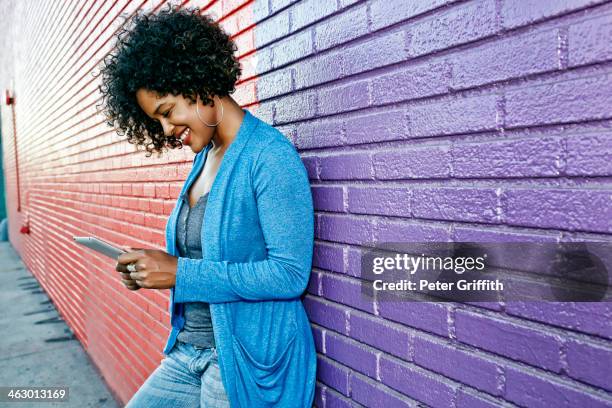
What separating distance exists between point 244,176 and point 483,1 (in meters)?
0.89

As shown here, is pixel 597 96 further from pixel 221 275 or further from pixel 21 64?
pixel 21 64

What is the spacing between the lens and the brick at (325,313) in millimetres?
1775

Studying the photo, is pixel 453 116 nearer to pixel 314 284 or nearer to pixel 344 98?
pixel 344 98

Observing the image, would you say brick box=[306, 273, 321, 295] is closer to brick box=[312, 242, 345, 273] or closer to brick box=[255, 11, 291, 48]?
brick box=[312, 242, 345, 273]

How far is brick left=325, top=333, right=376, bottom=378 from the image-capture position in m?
1.64

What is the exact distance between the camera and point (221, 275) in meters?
1.60

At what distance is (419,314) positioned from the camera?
57.0 inches

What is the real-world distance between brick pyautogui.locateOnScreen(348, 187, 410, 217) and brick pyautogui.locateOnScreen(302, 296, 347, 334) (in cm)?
40

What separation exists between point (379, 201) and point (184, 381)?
1111mm

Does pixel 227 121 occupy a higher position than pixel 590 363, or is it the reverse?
pixel 227 121

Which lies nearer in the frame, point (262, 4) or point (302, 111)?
point (302, 111)

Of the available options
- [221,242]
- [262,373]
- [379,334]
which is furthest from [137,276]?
[379,334]

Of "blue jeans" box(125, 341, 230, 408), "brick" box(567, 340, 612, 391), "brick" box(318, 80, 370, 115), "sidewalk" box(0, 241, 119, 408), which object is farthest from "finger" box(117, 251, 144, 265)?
"sidewalk" box(0, 241, 119, 408)

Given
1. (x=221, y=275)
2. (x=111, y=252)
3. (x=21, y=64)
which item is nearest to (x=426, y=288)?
(x=221, y=275)
